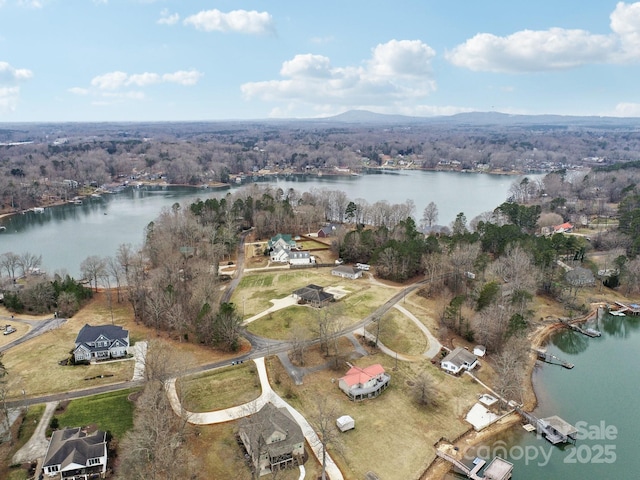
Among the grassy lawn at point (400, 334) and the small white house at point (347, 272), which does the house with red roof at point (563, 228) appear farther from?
the grassy lawn at point (400, 334)

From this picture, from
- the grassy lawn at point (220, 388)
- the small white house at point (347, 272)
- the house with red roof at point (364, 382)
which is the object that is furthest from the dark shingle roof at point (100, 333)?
the small white house at point (347, 272)

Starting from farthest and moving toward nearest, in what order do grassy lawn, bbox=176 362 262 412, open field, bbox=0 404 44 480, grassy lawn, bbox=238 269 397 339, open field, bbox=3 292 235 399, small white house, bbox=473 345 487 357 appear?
grassy lawn, bbox=238 269 397 339, small white house, bbox=473 345 487 357, open field, bbox=3 292 235 399, grassy lawn, bbox=176 362 262 412, open field, bbox=0 404 44 480

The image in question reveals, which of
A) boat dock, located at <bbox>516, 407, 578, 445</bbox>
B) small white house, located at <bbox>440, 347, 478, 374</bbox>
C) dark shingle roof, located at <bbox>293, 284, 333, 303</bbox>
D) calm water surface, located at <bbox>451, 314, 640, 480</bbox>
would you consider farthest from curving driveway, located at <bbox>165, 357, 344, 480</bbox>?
dark shingle roof, located at <bbox>293, 284, 333, 303</bbox>

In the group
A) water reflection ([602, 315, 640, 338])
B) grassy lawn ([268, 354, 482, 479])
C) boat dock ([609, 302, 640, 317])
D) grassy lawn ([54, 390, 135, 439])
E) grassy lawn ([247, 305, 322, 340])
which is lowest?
water reflection ([602, 315, 640, 338])

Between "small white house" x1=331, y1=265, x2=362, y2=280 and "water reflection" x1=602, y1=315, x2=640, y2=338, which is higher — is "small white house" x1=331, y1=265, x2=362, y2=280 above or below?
above

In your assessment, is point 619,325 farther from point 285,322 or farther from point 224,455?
point 224,455

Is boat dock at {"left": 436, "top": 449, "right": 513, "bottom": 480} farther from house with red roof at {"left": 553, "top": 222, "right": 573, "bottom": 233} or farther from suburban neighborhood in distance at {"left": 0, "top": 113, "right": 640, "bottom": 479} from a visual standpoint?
house with red roof at {"left": 553, "top": 222, "right": 573, "bottom": 233}
